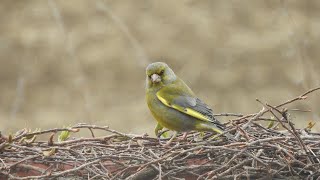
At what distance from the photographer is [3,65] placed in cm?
835

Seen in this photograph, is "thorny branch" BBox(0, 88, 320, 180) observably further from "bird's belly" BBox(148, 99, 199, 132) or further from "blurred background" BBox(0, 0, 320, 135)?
"blurred background" BBox(0, 0, 320, 135)

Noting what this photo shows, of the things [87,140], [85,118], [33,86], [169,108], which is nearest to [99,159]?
[87,140]

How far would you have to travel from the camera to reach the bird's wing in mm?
4535

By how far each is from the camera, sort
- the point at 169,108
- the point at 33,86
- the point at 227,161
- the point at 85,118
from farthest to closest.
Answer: the point at 33,86
the point at 85,118
the point at 169,108
the point at 227,161

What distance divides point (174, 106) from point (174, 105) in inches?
0.5

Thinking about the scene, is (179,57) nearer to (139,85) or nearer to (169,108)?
(139,85)

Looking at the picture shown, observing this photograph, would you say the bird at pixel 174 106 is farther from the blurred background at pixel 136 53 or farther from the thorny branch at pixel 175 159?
the blurred background at pixel 136 53

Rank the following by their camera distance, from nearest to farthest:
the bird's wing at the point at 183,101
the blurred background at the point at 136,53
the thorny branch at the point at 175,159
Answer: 1. the thorny branch at the point at 175,159
2. the bird's wing at the point at 183,101
3. the blurred background at the point at 136,53

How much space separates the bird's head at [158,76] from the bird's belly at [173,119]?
16 centimetres

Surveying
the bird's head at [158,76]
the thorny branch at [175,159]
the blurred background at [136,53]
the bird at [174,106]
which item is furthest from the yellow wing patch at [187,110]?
the blurred background at [136,53]

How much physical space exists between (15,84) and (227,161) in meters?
4.58

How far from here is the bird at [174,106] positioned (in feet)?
14.6

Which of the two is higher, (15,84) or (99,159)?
(15,84)

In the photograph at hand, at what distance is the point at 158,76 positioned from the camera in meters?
4.79
